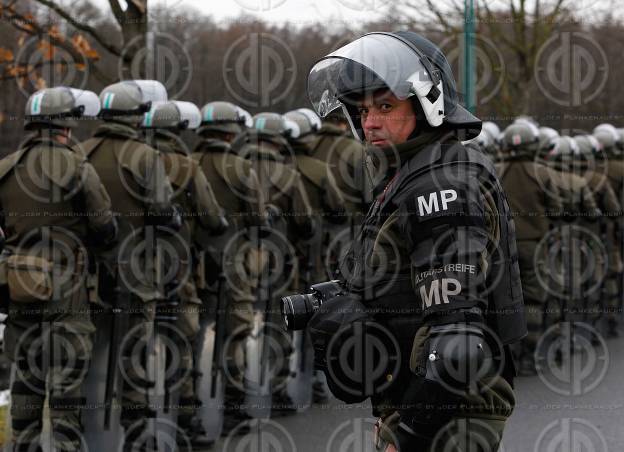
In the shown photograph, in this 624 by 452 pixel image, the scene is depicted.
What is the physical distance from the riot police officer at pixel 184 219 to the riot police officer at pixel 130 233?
269 millimetres

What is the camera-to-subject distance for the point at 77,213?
563cm

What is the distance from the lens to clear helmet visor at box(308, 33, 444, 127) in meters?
2.80

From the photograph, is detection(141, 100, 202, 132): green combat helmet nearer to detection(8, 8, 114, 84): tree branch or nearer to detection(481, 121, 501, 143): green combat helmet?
detection(8, 8, 114, 84): tree branch

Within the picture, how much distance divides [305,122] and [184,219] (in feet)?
6.83

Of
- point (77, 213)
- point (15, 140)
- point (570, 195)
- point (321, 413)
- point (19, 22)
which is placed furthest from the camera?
point (15, 140)

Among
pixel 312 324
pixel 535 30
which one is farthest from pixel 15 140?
pixel 312 324

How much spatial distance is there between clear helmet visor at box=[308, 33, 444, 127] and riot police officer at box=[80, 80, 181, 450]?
11.1 ft

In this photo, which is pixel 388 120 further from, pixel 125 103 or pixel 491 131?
pixel 491 131

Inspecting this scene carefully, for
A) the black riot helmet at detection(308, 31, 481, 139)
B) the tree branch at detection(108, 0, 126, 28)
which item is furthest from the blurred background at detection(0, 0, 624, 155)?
the black riot helmet at detection(308, 31, 481, 139)

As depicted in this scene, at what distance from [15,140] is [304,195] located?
61.8ft

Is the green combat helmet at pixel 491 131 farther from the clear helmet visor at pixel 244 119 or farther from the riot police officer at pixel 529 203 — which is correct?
the clear helmet visor at pixel 244 119

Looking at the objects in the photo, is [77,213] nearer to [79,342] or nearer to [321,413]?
[79,342]

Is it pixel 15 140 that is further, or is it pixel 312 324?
pixel 15 140

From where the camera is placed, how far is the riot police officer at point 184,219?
21.7 ft
